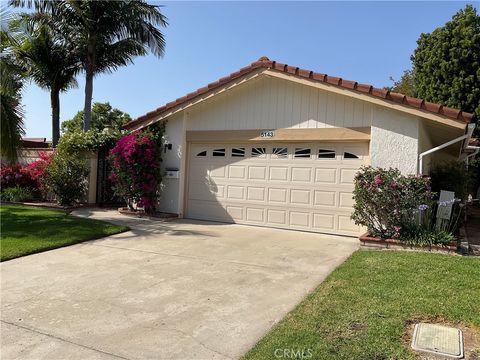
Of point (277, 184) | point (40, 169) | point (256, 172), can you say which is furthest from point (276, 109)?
point (40, 169)

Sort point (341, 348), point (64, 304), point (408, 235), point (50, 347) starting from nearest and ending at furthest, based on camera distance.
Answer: point (341, 348), point (50, 347), point (64, 304), point (408, 235)

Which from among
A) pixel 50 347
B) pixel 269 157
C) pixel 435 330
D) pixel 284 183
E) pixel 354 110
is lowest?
pixel 50 347

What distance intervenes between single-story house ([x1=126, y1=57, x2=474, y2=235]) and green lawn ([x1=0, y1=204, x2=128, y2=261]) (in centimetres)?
277

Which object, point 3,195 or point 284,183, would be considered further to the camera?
Result: point 3,195

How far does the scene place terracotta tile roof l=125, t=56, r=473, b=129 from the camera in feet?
25.5

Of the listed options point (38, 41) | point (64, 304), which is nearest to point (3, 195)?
point (38, 41)

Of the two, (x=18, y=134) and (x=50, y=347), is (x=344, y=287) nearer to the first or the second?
(x=50, y=347)

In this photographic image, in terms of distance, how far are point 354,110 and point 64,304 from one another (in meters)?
7.06

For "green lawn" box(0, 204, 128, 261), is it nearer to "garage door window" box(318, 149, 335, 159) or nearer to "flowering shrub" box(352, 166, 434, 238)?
"garage door window" box(318, 149, 335, 159)

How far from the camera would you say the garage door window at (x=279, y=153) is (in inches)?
396

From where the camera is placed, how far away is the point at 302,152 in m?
9.86

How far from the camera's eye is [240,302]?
478cm

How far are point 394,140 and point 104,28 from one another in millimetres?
13414

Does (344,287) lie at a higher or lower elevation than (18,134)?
lower
